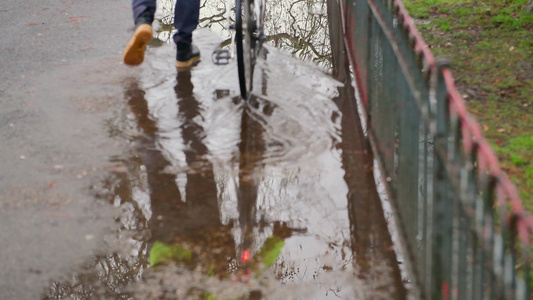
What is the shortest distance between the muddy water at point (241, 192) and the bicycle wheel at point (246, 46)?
0.21 m

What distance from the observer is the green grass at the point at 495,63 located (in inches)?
228

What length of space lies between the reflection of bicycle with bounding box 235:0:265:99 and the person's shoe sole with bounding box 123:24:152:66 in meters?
0.76

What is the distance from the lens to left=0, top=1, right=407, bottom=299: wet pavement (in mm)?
4191

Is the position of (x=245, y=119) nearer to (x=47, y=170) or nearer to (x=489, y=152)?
(x=47, y=170)

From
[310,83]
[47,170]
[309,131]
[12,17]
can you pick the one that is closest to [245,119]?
[309,131]

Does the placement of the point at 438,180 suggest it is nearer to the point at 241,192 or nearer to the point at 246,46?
the point at 241,192

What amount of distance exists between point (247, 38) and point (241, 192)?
1759 mm

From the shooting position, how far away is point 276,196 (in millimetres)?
5094

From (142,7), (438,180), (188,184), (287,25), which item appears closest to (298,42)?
(287,25)

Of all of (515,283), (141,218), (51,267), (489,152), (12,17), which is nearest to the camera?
(515,283)

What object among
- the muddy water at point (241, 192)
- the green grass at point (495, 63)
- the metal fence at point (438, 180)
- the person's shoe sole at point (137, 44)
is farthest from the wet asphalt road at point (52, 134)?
the green grass at point (495, 63)

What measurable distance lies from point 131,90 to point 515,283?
5.28 meters

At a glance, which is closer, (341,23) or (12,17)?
(341,23)

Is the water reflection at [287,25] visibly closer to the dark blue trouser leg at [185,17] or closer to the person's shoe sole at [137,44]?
the dark blue trouser leg at [185,17]
